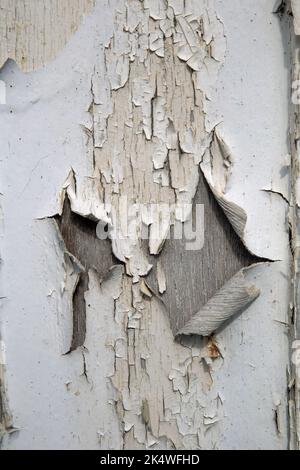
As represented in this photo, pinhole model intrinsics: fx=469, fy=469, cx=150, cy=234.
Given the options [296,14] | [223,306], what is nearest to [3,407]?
[223,306]

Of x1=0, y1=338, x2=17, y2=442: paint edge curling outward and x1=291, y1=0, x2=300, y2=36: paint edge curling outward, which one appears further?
x1=0, y1=338, x2=17, y2=442: paint edge curling outward

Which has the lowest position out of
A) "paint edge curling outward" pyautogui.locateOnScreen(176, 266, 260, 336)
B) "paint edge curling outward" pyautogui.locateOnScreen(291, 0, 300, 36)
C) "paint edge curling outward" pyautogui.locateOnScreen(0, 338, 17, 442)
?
"paint edge curling outward" pyautogui.locateOnScreen(0, 338, 17, 442)

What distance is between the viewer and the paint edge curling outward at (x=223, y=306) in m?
0.78

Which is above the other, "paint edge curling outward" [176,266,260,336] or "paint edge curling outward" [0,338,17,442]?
"paint edge curling outward" [176,266,260,336]

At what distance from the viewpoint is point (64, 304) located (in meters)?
0.82

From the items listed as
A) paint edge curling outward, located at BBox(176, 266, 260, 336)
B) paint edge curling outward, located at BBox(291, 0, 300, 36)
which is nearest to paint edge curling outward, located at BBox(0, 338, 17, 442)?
paint edge curling outward, located at BBox(176, 266, 260, 336)

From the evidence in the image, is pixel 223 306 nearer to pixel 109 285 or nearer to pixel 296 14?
pixel 109 285

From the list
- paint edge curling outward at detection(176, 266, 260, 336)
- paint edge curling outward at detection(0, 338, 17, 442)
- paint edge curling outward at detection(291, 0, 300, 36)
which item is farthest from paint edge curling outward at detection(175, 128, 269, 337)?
paint edge curling outward at detection(0, 338, 17, 442)

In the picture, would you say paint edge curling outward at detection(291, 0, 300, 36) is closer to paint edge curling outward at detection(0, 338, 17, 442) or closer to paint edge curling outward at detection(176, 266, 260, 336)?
paint edge curling outward at detection(176, 266, 260, 336)

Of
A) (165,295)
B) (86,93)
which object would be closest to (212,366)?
(165,295)

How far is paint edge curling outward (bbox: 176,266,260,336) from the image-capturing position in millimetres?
776

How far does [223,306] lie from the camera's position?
782 mm
